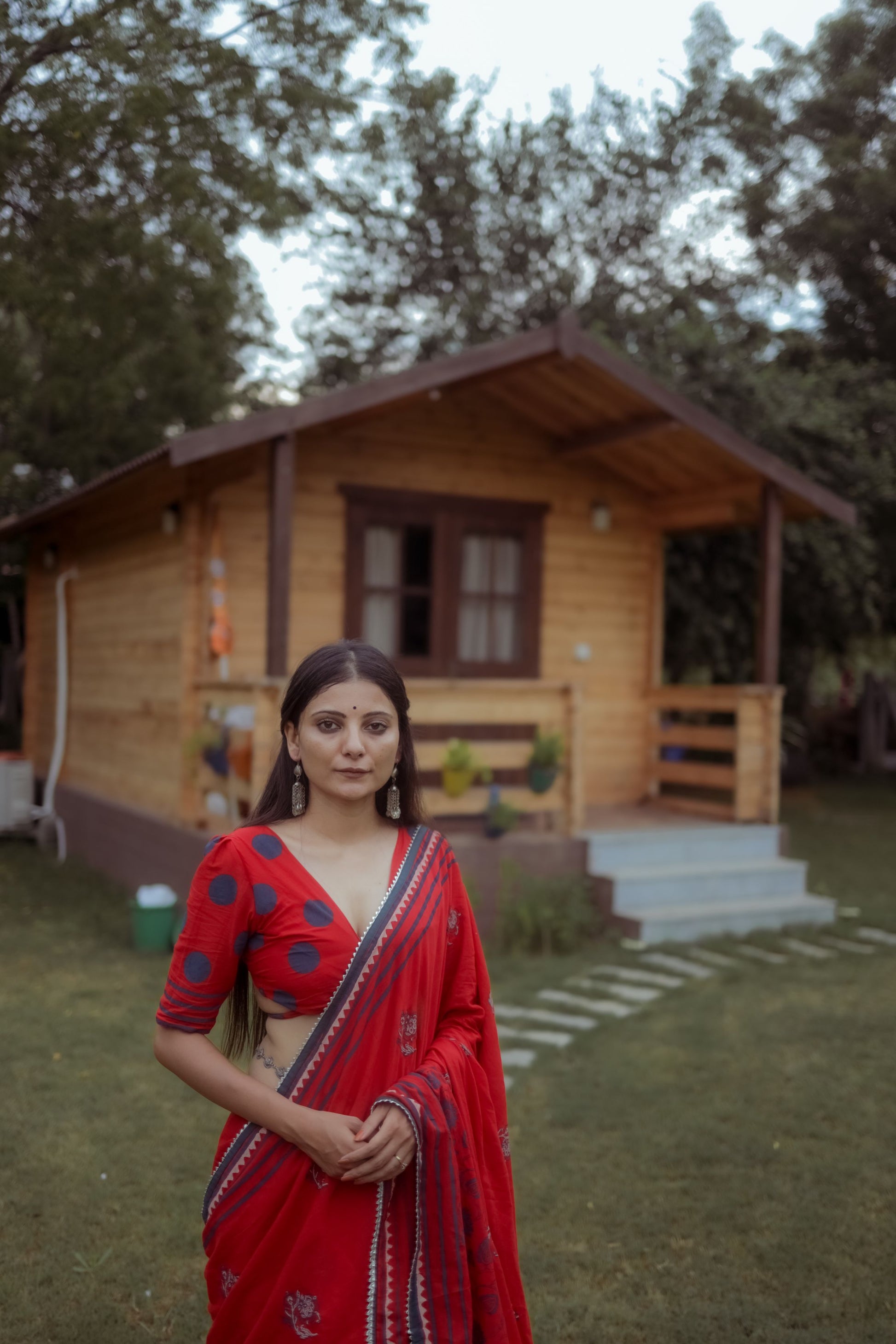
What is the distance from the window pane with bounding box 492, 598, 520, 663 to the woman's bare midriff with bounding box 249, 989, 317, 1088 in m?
7.56

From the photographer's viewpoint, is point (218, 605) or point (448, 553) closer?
point (218, 605)

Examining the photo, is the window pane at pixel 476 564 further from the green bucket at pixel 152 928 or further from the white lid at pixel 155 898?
the green bucket at pixel 152 928

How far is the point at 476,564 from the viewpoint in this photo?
9391mm

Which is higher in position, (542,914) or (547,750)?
(547,750)

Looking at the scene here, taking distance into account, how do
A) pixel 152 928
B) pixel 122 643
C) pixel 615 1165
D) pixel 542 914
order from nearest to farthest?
pixel 615 1165 < pixel 152 928 < pixel 542 914 < pixel 122 643

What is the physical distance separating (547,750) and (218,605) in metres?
2.50

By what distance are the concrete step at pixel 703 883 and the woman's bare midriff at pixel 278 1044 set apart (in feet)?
18.9

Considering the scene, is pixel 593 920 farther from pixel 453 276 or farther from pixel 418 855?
pixel 453 276

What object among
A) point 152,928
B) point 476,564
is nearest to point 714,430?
point 476,564

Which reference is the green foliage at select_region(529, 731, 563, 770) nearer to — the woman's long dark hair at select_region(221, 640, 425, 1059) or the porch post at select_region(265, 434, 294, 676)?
the porch post at select_region(265, 434, 294, 676)

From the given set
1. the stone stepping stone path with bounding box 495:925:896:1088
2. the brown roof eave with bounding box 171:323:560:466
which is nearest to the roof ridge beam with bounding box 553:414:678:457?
the brown roof eave with bounding box 171:323:560:466

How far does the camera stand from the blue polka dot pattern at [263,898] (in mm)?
1927

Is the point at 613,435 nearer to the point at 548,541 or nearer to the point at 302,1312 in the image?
the point at 548,541

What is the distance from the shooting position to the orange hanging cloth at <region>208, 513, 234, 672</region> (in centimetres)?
822
